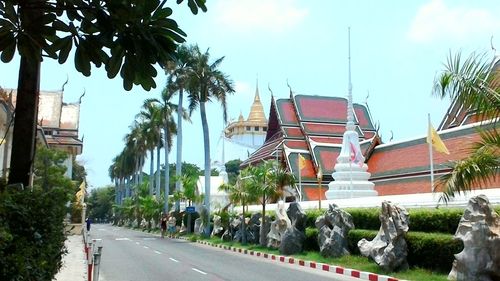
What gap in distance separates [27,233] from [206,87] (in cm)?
2957

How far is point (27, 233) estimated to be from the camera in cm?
552

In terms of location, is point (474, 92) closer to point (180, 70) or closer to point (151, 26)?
point (151, 26)

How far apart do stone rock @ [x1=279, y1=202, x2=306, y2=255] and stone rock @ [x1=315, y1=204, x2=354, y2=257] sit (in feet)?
6.58

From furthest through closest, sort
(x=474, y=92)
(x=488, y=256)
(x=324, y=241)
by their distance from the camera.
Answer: (x=324, y=241), (x=488, y=256), (x=474, y=92)

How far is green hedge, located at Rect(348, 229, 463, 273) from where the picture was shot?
13078mm

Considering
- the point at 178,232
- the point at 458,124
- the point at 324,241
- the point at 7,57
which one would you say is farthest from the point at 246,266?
the point at 178,232

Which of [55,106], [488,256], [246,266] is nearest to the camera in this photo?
[488,256]

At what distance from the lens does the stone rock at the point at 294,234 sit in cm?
2130

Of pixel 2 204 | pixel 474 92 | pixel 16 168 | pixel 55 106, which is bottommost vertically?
pixel 2 204

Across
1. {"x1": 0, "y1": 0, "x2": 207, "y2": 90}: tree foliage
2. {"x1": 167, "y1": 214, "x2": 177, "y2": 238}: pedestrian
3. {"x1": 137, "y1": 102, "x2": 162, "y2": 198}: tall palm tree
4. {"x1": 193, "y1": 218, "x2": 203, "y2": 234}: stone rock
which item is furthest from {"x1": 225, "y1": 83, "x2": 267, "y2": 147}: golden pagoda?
{"x1": 0, "y1": 0, "x2": 207, "y2": 90}: tree foliage

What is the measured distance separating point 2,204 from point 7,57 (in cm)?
190

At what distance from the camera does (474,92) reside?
8.48 m

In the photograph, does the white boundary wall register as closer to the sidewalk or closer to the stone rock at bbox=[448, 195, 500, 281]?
the stone rock at bbox=[448, 195, 500, 281]

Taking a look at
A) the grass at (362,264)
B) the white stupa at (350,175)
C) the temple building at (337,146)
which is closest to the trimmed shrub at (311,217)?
the grass at (362,264)
